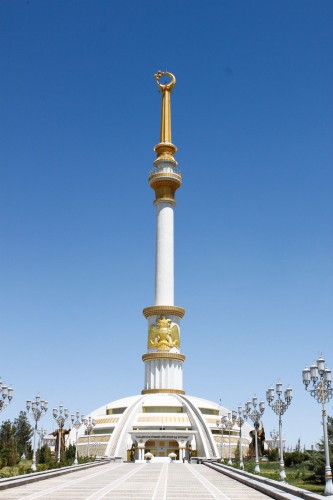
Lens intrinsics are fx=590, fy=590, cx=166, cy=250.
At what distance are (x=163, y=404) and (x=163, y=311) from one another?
11187 millimetres

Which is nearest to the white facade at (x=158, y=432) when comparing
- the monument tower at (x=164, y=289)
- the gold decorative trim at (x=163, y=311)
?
the monument tower at (x=164, y=289)

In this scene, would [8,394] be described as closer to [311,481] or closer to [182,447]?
[311,481]

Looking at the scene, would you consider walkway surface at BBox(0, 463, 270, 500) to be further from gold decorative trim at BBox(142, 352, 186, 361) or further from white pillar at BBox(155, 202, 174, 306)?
white pillar at BBox(155, 202, 174, 306)

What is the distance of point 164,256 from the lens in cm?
7131

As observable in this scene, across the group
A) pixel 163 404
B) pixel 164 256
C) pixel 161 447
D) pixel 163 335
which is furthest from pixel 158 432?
pixel 164 256

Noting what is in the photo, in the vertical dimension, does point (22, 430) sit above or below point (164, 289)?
below

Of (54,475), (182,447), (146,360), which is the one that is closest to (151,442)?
(182,447)

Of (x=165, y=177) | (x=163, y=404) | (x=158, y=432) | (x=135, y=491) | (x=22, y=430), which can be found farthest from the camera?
(x=22, y=430)

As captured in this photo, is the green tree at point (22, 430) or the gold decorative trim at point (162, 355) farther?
the green tree at point (22, 430)

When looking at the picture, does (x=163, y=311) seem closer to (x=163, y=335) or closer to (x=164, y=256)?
(x=163, y=335)

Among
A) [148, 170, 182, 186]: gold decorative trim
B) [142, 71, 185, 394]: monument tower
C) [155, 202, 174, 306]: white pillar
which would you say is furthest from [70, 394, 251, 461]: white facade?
[148, 170, 182, 186]: gold decorative trim

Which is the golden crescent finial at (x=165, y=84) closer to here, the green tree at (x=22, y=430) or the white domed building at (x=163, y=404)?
the white domed building at (x=163, y=404)

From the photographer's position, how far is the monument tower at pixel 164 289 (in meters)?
66.8

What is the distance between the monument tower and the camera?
219 feet
